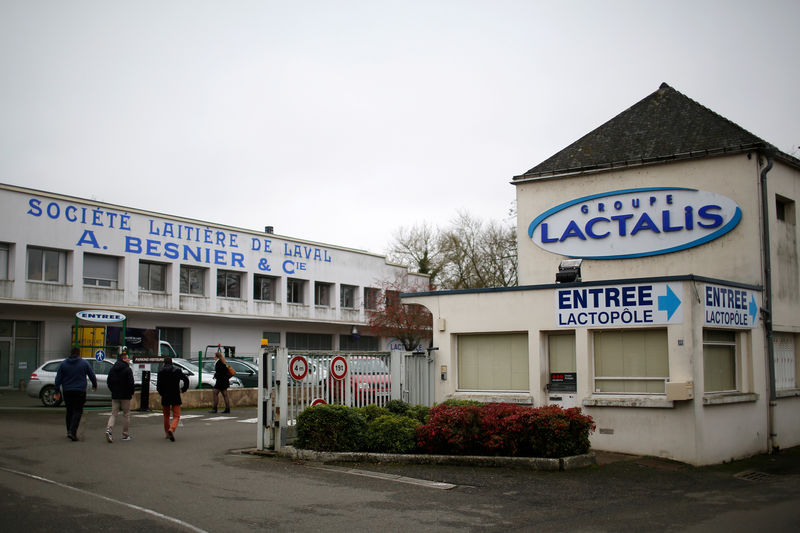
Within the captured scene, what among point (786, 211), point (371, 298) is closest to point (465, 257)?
point (371, 298)

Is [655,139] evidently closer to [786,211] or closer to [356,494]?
[786,211]

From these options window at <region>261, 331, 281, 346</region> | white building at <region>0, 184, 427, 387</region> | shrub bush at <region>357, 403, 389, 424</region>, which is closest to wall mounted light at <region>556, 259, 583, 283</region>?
shrub bush at <region>357, 403, 389, 424</region>

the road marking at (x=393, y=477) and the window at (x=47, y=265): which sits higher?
the window at (x=47, y=265)

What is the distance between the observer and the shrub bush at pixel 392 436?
526 inches

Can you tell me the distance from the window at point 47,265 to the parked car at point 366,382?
2439 cm

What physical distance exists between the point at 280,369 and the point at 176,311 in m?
27.9

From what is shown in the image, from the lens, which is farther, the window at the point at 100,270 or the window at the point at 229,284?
the window at the point at 229,284

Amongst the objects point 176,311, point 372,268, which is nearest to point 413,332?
point 372,268

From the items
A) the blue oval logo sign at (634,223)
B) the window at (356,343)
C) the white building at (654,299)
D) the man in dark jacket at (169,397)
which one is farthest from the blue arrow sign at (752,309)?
the window at (356,343)

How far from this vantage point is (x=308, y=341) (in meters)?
49.8

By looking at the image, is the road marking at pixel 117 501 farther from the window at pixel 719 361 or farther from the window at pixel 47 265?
the window at pixel 47 265

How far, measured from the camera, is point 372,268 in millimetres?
52625

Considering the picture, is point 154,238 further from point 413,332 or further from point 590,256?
point 590,256

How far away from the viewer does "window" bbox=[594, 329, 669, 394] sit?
14.6m
